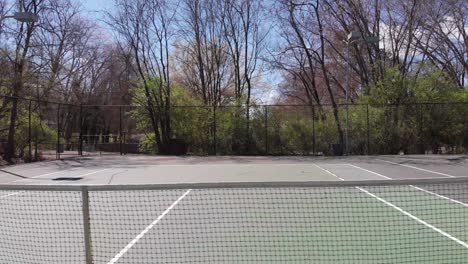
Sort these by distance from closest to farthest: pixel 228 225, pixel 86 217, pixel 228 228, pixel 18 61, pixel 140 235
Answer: pixel 86 217
pixel 140 235
pixel 228 228
pixel 228 225
pixel 18 61

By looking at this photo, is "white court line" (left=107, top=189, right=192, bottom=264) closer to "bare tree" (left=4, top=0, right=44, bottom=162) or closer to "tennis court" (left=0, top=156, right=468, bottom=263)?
"tennis court" (left=0, top=156, right=468, bottom=263)

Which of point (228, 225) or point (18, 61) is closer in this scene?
point (228, 225)

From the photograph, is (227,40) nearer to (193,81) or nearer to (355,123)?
(193,81)

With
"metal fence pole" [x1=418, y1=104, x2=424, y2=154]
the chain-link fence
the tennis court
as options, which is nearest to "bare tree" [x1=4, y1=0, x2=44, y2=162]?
the chain-link fence

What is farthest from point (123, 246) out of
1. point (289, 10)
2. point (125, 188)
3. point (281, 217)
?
point (289, 10)

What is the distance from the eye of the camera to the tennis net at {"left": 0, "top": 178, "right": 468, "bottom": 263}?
595 cm

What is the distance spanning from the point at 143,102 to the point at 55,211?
27741 mm

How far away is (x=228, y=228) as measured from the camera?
27.0ft

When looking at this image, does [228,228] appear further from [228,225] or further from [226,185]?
[226,185]

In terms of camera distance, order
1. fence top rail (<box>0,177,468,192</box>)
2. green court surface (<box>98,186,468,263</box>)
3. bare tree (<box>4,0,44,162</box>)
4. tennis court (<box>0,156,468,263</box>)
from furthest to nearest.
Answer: bare tree (<box>4,0,44,162</box>) < green court surface (<box>98,186,468,263</box>) < tennis court (<box>0,156,468,263</box>) < fence top rail (<box>0,177,468,192</box>)

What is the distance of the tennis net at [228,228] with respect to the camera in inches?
234

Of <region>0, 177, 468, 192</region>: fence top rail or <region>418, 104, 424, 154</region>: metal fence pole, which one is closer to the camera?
<region>0, 177, 468, 192</region>: fence top rail

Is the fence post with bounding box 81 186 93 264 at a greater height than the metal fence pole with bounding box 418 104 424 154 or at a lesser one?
lesser

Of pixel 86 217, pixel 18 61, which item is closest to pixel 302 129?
pixel 18 61
